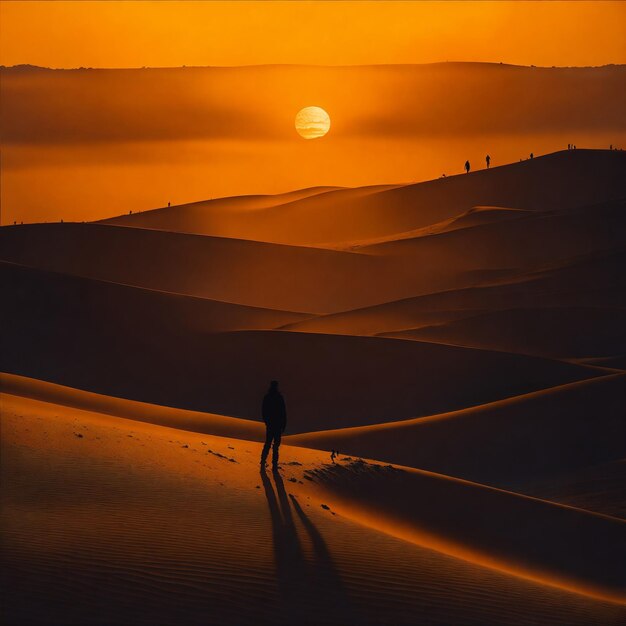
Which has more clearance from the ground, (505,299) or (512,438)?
(505,299)

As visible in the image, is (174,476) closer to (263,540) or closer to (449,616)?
(263,540)

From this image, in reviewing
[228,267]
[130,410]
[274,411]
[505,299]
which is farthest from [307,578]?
[228,267]

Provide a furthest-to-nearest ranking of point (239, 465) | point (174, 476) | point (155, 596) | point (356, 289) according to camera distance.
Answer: point (356, 289) → point (239, 465) → point (174, 476) → point (155, 596)

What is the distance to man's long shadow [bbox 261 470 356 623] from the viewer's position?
34.9 ft

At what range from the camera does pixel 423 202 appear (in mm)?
88188

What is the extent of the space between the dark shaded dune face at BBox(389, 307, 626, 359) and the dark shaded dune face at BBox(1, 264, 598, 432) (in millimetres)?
5048

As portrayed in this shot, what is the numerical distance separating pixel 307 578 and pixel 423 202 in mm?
77743

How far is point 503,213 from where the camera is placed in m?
71.6

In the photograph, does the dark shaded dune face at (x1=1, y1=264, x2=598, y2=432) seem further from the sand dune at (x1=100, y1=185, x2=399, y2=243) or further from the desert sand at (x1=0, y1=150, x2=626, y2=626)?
the sand dune at (x1=100, y1=185, x2=399, y2=243)

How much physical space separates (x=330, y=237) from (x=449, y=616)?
78.7m

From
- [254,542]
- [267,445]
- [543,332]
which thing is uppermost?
[543,332]

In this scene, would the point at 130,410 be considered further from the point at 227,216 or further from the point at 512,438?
the point at 227,216

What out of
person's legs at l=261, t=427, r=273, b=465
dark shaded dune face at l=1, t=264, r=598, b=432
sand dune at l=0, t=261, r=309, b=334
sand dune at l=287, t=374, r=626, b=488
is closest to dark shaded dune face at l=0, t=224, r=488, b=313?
sand dune at l=0, t=261, r=309, b=334

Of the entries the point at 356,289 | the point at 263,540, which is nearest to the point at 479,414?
the point at 263,540
